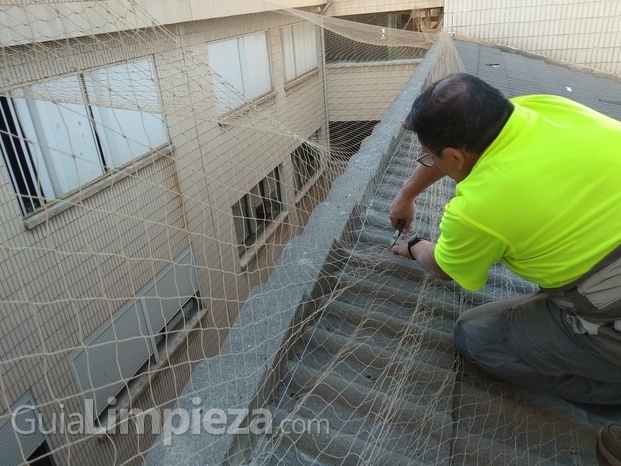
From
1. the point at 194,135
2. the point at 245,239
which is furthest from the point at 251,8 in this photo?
the point at 245,239

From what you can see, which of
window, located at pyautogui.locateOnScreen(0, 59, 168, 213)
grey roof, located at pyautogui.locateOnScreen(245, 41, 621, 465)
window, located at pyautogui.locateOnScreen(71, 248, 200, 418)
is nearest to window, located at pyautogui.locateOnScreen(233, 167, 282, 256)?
window, located at pyautogui.locateOnScreen(71, 248, 200, 418)

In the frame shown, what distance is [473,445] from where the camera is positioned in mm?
1478

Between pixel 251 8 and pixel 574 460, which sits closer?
pixel 574 460

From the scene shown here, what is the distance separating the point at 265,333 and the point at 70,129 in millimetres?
2934

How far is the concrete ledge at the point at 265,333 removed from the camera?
1.24 meters

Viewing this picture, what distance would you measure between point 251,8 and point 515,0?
356cm

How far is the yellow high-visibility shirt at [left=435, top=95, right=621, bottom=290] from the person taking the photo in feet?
4.20

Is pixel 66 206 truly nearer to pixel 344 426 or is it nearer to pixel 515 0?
pixel 344 426

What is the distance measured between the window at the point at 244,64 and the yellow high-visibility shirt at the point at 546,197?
164 inches

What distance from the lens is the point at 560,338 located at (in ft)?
4.83

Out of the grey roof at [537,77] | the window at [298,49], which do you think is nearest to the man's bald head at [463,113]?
the grey roof at [537,77]

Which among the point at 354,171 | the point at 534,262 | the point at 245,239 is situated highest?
the point at 534,262

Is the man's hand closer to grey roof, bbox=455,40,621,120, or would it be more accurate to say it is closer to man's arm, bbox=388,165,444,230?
man's arm, bbox=388,165,444,230

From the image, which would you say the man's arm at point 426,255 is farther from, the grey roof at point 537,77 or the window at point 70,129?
the grey roof at point 537,77
